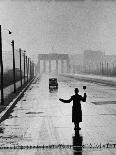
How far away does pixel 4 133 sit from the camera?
14.8 m

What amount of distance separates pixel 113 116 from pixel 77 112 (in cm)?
587

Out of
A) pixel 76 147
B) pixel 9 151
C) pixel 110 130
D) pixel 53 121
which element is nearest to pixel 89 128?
pixel 110 130

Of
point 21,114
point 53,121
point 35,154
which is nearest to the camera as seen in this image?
point 35,154

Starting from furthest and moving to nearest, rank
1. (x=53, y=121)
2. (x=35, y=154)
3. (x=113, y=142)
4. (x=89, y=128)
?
(x=53, y=121) < (x=89, y=128) < (x=113, y=142) < (x=35, y=154)

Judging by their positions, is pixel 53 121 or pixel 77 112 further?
pixel 53 121

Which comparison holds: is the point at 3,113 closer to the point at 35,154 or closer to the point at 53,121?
the point at 53,121

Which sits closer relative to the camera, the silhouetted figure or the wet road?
the silhouetted figure

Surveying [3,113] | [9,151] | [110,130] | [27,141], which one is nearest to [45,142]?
[27,141]

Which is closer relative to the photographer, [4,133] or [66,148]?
[66,148]

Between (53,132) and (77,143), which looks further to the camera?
(53,132)

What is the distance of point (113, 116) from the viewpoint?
20359 mm

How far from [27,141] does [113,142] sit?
98.4 inches

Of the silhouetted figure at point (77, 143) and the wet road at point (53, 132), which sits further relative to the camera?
the wet road at point (53, 132)

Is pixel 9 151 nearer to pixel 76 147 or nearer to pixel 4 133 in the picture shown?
pixel 76 147
